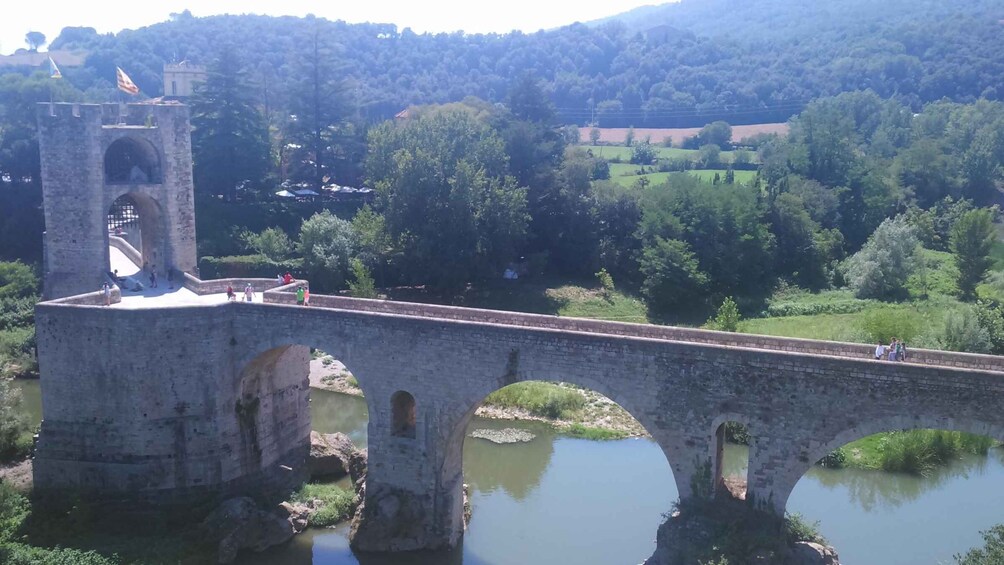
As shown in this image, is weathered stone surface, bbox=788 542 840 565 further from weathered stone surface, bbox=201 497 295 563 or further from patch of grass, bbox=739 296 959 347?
patch of grass, bbox=739 296 959 347

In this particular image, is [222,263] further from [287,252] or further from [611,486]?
[611,486]

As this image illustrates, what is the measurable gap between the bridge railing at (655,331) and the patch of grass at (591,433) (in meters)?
10.3

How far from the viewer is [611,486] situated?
26.7 metres

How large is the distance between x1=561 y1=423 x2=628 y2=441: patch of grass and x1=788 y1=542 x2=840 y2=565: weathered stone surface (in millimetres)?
12533

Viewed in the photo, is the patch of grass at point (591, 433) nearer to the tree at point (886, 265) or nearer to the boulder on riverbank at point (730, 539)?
the boulder on riverbank at point (730, 539)

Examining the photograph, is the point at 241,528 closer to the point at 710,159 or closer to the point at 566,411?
the point at 566,411

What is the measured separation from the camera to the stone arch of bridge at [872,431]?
1678cm

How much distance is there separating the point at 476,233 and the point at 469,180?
8.00 ft

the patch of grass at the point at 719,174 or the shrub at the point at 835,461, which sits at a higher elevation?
the patch of grass at the point at 719,174

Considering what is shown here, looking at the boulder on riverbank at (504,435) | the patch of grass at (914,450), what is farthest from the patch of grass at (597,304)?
the patch of grass at (914,450)

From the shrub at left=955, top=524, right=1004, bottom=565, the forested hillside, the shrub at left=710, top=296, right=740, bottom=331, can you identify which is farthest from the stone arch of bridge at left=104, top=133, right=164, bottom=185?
the forested hillside

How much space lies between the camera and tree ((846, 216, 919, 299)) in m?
45.0

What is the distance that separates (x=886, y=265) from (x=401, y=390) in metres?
31.6

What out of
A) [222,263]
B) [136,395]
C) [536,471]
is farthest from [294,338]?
[222,263]
